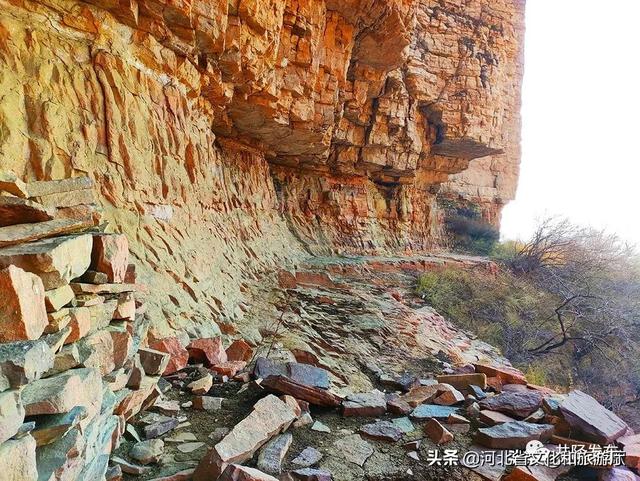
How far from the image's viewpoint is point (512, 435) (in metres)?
3.29

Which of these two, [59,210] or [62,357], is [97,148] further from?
[62,357]

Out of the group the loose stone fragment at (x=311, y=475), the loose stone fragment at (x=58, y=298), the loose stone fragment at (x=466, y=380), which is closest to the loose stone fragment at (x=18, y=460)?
the loose stone fragment at (x=58, y=298)

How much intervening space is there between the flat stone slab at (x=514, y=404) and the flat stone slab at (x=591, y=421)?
292 millimetres

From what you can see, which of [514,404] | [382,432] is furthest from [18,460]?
[514,404]

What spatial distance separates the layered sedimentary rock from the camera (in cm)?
415

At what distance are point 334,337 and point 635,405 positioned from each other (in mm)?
8247

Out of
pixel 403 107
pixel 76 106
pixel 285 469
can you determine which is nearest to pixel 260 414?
pixel 285 469

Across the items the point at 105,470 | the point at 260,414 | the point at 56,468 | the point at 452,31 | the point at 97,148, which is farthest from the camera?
the point at 452,31

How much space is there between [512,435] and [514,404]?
0.63m

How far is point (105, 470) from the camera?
2234 millimetres

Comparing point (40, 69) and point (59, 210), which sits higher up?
point (40, 69)

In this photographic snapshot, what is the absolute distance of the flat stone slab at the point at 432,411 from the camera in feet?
12.3

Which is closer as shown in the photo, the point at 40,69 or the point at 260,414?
the point at 260,414

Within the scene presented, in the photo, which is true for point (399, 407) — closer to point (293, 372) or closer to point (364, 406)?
point (364, 406)
